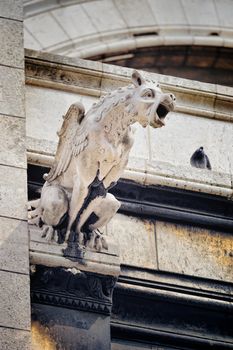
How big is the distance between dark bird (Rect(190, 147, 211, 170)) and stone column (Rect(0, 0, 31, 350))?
2619 millimetres

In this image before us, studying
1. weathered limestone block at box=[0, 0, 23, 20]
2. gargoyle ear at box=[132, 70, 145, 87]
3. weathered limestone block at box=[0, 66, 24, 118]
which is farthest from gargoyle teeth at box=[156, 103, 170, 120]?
weathered limestone block at box=[0, 0, 23, 20]

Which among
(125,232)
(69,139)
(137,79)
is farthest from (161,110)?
(125,232)

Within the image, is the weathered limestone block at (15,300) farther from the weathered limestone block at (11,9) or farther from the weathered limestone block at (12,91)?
the weathered limestone block at (11,9)

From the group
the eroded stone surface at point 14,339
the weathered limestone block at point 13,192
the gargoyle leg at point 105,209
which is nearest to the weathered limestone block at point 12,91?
the weathered limestone block at point 13,192

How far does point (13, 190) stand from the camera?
47.1ft

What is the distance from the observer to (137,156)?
56.5 ft

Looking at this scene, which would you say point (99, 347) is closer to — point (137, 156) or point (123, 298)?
point (123, 298)

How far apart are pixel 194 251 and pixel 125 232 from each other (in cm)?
81

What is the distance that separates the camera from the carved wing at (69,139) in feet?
47.5

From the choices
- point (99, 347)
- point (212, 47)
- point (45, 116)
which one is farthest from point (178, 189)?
point (212, 47)

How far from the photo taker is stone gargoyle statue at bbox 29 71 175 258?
14.0m

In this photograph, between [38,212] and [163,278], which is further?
[163,278]

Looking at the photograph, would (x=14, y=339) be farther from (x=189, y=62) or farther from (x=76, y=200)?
(x=189, y=62)

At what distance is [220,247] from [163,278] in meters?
0.96
